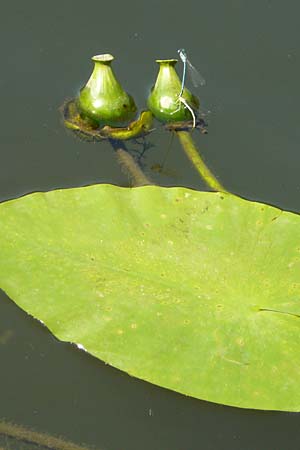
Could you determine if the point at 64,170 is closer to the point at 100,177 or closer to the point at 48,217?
the point at 100,177

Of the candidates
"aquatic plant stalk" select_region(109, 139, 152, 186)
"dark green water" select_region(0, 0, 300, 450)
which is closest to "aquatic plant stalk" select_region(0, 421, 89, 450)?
"dark green water" select_region(0, 0, 300, 450)

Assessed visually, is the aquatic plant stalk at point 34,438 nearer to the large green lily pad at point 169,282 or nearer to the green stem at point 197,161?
the large green lily pad at point 169,282

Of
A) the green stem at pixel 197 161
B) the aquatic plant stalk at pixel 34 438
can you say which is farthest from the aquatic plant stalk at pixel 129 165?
the aquatic plant stalk at pixel 34 438

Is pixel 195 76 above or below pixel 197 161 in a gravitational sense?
above

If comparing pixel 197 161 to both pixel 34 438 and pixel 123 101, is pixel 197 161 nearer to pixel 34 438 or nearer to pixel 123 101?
pixel 123 101

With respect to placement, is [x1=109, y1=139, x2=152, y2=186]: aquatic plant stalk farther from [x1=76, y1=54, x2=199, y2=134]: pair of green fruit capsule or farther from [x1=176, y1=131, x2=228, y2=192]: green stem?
[x1=176, y1=131, x2=228, y2=192]: green stem

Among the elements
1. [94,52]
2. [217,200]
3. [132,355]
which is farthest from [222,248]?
[94,52]

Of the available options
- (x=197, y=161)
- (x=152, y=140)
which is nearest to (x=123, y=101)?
(x=152, y=140)
